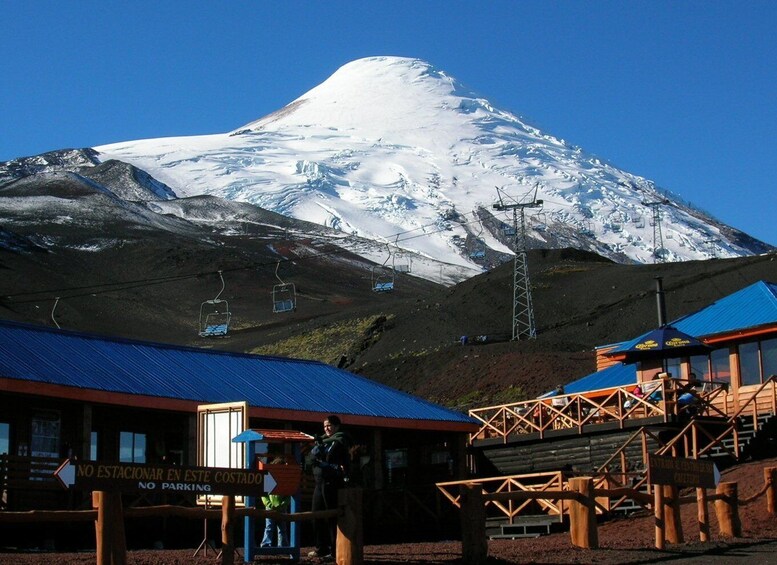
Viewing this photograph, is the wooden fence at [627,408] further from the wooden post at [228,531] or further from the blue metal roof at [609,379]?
the wooden post at [228,531]

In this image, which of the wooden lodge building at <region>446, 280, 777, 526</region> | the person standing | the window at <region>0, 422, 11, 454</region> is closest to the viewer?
the person standing

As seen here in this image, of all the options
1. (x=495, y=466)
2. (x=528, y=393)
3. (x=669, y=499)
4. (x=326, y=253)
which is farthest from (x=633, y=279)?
(x=326, y=253)

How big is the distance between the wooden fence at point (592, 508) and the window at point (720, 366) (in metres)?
11.6

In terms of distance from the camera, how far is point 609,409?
29.4 metres

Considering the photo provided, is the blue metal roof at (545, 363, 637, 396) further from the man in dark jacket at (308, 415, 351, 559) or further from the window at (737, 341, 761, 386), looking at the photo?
the man in dark jacket at (308, 415, 351, 559)

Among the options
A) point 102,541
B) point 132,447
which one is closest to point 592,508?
point 102,541

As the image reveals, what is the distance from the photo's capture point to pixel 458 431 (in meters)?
30.9

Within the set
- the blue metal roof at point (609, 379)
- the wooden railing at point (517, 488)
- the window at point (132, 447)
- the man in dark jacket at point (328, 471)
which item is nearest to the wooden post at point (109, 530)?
the man in dark jacket at point (328, 471)

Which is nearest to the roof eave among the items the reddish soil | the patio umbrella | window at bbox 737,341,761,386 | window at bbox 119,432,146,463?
window at bbox 119,432,146,463

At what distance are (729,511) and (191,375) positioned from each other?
12.6m

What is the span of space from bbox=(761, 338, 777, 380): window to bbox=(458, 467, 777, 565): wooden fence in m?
10.6

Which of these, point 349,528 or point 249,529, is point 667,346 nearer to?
point 249,529

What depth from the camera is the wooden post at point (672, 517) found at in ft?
57.7

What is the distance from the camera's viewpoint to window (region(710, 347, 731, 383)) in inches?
1244
